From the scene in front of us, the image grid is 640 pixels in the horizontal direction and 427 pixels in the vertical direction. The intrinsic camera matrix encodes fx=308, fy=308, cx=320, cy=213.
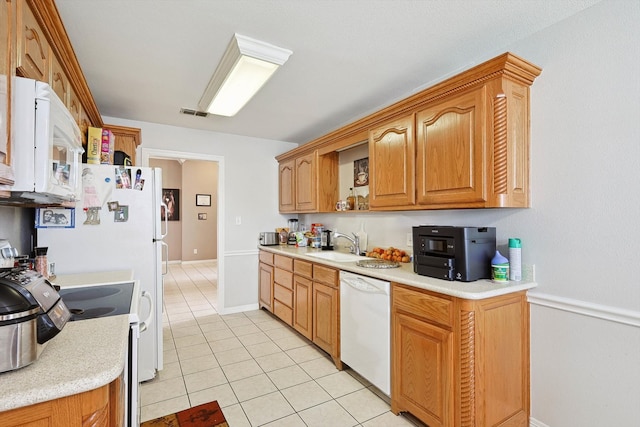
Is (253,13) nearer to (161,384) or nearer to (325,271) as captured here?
(325,271)

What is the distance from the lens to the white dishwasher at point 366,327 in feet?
6.79

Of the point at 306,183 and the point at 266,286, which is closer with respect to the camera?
the point at 306,183

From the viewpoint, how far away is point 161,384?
2371 millimetres

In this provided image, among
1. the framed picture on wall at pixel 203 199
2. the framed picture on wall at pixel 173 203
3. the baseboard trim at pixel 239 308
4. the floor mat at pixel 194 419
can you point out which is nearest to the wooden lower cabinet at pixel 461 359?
the floor mat at pixel 194 419

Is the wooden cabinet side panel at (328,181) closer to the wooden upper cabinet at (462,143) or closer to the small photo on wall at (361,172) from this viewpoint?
the small photo on wall at (361,172)

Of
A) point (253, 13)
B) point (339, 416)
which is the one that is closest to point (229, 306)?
point (339, 416)

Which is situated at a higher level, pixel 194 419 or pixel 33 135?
pixel 33 135

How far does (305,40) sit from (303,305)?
2330 millimetres

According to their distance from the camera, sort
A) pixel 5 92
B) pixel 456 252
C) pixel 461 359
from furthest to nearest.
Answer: pixel 456 252
pixel 461 359
pixel 5 92

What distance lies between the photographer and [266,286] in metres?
3.97

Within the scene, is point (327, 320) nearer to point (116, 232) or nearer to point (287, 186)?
point (116, 232)

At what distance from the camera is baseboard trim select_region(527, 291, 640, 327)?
4.84 feet

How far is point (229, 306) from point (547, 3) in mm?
4115

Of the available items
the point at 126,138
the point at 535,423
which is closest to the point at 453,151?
the point at 535,423
